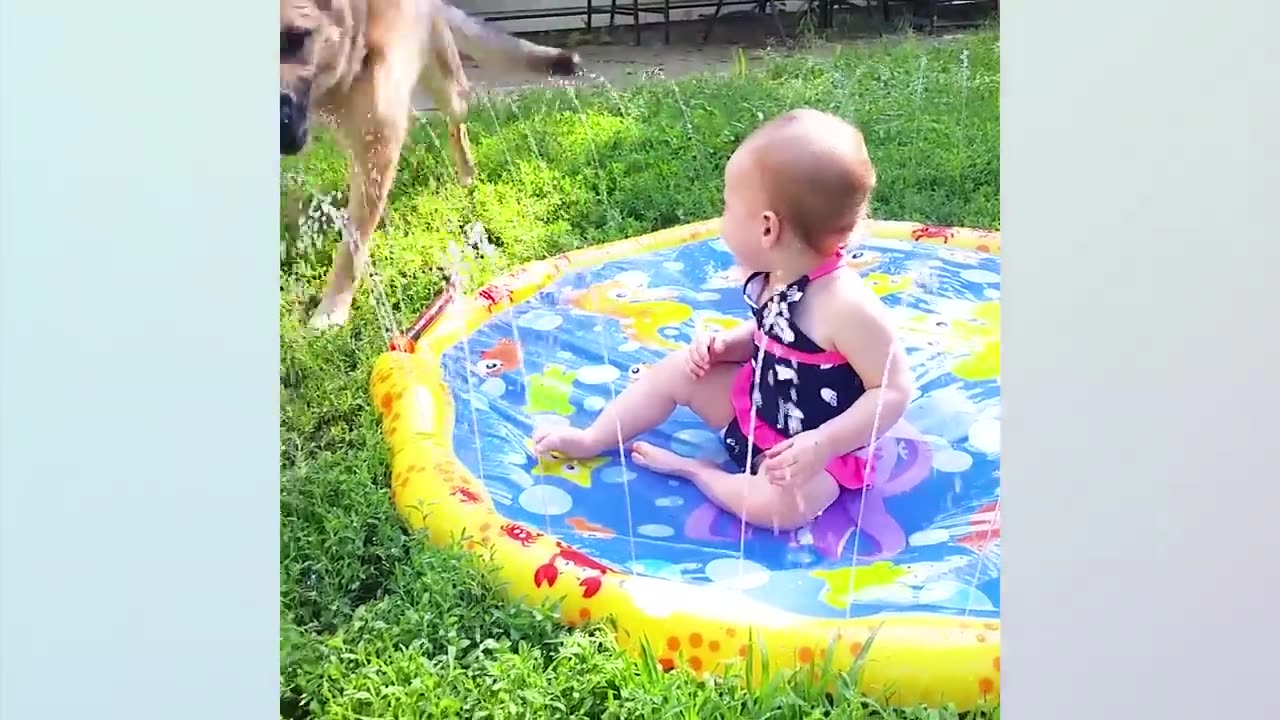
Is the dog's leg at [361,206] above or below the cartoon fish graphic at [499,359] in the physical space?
above

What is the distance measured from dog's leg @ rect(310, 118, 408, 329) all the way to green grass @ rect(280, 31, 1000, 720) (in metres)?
0.02

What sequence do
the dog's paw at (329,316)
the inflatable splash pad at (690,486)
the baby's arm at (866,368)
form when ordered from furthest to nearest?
1. the dog's paw at (329,316)
2. the baby's arm at (866,368)
3. the inflatable splash pad at (690,486)

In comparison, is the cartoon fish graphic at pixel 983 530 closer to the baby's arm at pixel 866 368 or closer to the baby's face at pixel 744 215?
the baby's arm at pixel 866 368

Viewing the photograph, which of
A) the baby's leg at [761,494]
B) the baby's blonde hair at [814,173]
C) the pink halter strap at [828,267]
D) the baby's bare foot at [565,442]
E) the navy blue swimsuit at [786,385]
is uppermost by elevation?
the baby's blonde hair at [814,173]

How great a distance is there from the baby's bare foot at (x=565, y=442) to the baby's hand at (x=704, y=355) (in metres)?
0.21

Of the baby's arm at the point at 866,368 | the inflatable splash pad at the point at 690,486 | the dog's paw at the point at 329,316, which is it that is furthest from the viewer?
the dog's paw at the point at 329,316

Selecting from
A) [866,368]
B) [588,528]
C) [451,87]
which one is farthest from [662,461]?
[451,87]

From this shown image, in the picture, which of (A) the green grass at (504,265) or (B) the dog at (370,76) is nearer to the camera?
(A) the green grass at (504,265)

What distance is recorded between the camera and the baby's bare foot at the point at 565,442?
2.18m

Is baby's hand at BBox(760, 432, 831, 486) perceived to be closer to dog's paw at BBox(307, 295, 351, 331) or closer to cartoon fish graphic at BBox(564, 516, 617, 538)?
cartoon fish graphic at BBox(564, 516, 617, 538)

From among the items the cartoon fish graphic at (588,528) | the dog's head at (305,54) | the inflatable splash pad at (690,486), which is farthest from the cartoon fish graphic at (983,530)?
the dog's head at (305,54)

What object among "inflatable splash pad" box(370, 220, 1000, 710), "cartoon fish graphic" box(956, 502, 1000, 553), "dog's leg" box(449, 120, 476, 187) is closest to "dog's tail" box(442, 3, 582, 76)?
"dog's leg" box(449, 120, 476, 187)

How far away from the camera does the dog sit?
2234 mm
